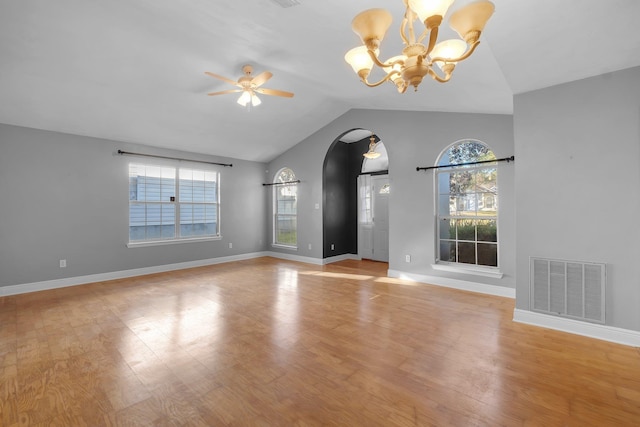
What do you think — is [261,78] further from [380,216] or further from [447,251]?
[380,216]

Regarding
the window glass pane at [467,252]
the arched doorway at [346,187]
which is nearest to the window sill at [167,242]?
the arched doorway at [346,187]

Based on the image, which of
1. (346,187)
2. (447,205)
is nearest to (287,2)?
(447,205)

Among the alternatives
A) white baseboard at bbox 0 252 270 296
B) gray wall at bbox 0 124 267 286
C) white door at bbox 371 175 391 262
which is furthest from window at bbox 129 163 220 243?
white door at bbox 371 175 391 262

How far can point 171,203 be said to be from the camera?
583 centimetres

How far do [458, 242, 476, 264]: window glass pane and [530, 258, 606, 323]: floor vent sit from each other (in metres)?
1.31

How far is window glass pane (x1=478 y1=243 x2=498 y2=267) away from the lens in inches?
162

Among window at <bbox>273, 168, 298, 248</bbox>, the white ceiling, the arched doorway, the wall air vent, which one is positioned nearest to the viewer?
the white ceiling

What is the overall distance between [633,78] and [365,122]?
356cm

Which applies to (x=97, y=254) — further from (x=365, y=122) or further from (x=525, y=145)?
(x=525, y=145)

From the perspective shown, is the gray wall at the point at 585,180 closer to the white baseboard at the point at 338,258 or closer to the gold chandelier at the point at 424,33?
the gold chandelier at the point at 424,33

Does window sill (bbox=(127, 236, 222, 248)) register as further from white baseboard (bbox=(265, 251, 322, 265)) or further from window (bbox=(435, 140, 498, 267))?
window (bbox=(435, 140, 498, 267))

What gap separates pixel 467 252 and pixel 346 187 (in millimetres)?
3568

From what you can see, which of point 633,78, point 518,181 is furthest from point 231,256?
point 633,78

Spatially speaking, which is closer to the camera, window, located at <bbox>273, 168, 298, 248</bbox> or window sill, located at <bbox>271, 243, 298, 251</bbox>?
window sill, located at <bbox>271, 243, 298, 251</bbox>
